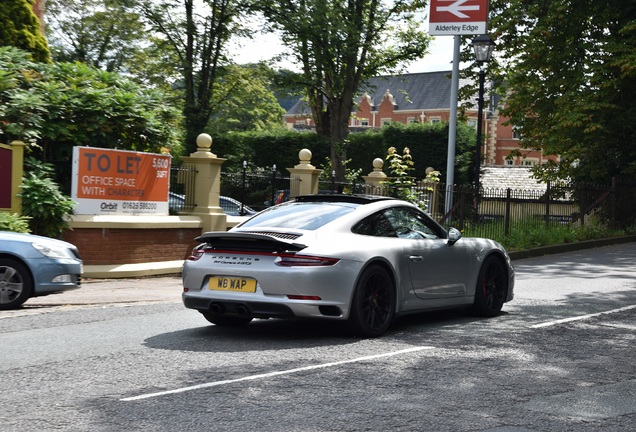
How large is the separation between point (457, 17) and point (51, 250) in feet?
41.3

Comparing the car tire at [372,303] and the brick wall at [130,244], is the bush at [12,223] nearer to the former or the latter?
the brick wall at [130,244]

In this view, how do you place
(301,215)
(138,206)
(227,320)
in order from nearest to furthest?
1. (301,215)
2. (227,320)
3. (138,206)

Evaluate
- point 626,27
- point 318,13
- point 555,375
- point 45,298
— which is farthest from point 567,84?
point 555,375

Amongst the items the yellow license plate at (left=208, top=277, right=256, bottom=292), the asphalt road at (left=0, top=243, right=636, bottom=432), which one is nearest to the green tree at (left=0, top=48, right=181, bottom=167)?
the asphalt road at (left=0, top=243, right=636, bottom=432)

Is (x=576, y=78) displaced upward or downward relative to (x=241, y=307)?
upward

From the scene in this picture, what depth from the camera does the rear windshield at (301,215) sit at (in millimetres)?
8883

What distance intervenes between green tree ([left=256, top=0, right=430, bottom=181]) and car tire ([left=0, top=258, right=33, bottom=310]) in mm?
24036

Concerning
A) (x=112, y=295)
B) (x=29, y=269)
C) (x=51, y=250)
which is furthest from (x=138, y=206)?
(x=29, y=269)

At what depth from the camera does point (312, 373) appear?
6918mm

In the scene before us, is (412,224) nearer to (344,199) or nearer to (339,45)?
(344,199)

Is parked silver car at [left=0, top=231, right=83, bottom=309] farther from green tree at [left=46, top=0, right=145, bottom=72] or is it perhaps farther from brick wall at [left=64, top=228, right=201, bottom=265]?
green tree at [left=46, top=0, right=145, bottom=72]

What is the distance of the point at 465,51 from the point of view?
3256 cm

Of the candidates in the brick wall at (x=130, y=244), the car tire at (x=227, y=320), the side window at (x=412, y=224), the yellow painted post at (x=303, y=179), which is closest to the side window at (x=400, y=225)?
the side window at (x=412, y=224)

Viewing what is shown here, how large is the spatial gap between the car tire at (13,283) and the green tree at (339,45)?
946 inches
